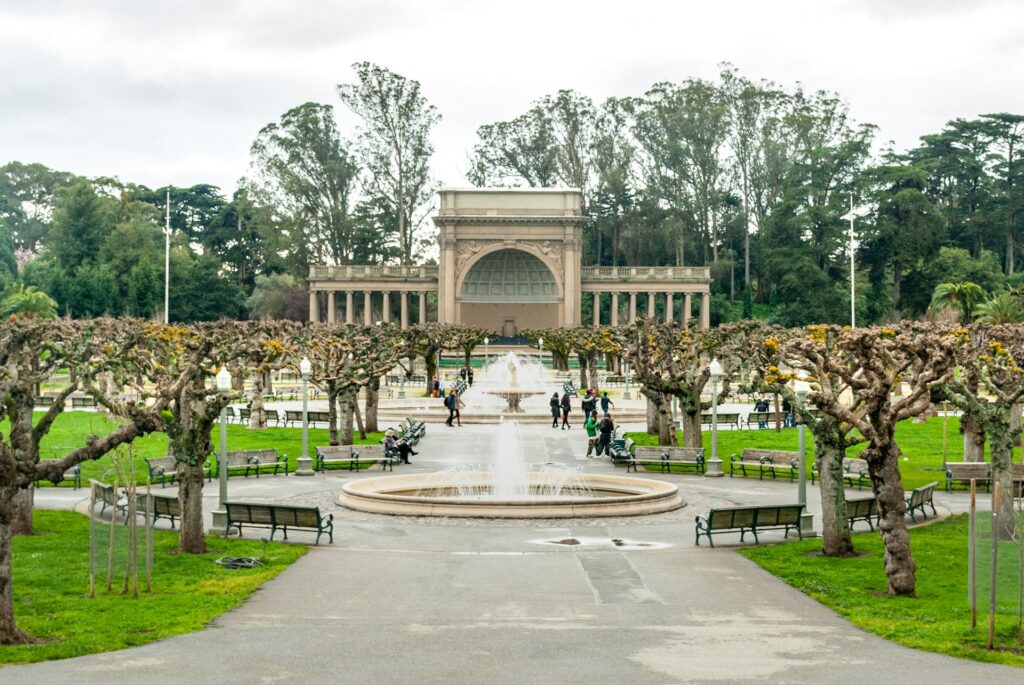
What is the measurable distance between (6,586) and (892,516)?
469 inches

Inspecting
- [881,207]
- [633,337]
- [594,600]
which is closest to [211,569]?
[594,600]

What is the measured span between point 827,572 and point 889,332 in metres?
5.09

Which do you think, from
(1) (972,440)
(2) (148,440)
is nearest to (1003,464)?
(1) (972,440)

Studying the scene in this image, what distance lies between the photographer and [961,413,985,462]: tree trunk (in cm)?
3036

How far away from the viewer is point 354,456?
33.0m

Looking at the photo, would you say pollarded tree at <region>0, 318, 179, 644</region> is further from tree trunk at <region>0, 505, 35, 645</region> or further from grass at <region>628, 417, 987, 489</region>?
grass at <region>628, 417, 987, 489</region>

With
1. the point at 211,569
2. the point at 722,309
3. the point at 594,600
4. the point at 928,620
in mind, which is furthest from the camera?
the point at 722,309

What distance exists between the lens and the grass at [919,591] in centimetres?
1352

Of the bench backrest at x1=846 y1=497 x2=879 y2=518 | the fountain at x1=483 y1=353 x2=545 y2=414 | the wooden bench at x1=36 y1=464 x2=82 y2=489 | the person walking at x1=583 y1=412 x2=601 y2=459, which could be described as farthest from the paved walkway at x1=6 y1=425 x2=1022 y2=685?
the fountain at x1=483 y1=353 x2=545 y2=414

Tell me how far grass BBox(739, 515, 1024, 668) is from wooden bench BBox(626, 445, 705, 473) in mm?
10686

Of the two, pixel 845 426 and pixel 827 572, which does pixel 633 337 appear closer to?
pixel 845 426

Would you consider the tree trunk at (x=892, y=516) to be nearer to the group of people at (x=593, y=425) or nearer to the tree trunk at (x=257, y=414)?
the group of people at (x=593, y=425)

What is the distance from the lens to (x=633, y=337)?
4044cm

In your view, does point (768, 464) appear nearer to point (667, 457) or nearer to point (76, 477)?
point (667, 457)
